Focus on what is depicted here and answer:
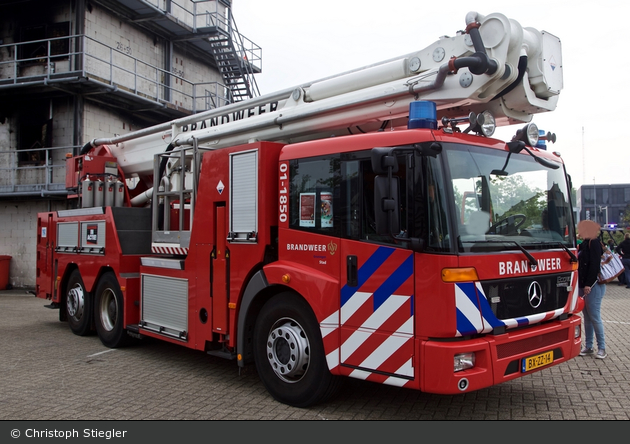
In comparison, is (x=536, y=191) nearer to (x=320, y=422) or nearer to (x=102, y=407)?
(x=320, y=422)

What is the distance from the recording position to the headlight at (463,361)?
444 cm

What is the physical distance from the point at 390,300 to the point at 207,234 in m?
2.75

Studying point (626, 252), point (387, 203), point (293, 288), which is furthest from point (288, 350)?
point (626, 252)

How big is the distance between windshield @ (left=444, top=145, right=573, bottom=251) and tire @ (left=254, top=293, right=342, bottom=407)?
5.75 feet

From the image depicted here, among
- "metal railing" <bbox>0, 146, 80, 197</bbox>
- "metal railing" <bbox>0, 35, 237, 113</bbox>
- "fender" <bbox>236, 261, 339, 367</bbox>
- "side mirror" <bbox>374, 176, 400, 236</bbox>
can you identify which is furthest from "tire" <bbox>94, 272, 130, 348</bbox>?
"metal railing" <bbox>0, 35, 237, 113</bbox>

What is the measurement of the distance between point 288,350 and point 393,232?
70.5 inches

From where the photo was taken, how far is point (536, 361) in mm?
4996

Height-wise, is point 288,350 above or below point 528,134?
below

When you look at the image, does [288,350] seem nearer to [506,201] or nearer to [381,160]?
[381,160]

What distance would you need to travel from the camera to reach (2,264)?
17828 mm

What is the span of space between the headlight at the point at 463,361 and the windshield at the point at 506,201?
0.87 meters

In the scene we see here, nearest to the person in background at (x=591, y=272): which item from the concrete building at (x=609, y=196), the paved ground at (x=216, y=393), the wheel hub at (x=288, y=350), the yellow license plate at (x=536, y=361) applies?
the paved ground at (x=216, y=393)

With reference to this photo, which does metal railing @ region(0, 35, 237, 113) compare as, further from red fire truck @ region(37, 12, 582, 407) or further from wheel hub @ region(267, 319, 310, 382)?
wheel hub @ region(267, 319, 310, 382)

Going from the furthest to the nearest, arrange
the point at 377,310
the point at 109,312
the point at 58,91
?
the point at 58,91, the point at 109,312, the point at 377,310
